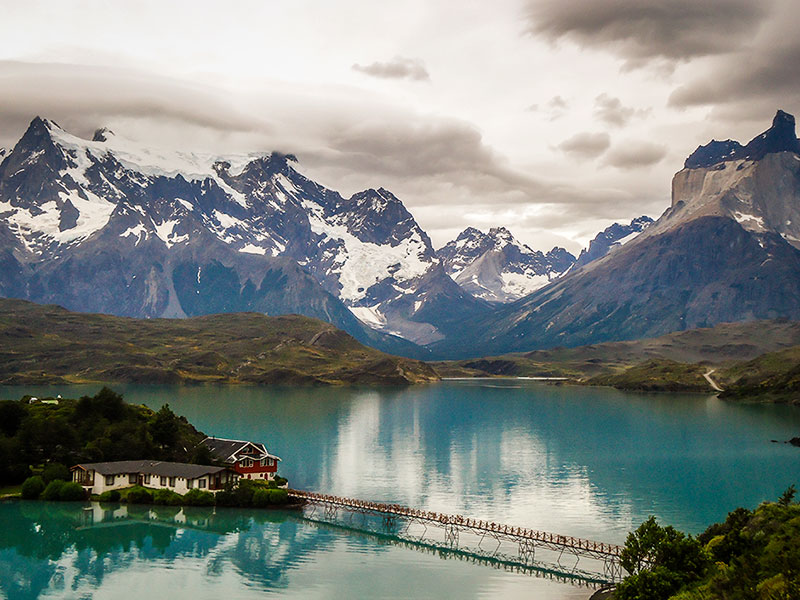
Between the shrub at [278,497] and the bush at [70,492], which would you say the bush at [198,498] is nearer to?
the shrub at [278,497]

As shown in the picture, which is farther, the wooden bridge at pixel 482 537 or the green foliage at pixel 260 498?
the green foliage at pixel 260 498

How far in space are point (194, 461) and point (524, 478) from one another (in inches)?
2069

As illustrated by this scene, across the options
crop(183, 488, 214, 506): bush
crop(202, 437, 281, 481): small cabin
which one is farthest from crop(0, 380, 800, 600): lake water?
crop(202, 437, 281, 481): small cabin

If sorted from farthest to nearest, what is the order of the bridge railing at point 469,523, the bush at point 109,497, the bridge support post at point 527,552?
the bush at point 109,497
the bridge railing at point 469,523
the bridge support post at point 527,552

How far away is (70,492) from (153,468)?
10453 millimetres

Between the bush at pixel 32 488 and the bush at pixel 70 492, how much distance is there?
2.98 meters

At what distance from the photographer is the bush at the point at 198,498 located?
104 meters

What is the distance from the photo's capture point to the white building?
107 metres

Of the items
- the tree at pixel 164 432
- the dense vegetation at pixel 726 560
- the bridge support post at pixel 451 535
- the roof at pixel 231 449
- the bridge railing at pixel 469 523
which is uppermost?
the tree at pixel 164 432

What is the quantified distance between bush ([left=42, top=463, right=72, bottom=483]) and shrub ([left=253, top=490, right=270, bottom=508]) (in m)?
26.2

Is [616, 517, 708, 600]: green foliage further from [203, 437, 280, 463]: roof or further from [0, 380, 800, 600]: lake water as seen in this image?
[203, 437, 280, 463]: roof

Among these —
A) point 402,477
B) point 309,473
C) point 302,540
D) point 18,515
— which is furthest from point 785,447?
point 18,515

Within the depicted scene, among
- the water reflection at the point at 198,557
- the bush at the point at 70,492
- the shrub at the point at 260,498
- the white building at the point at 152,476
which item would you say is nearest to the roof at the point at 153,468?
the white building at the point at 152,476

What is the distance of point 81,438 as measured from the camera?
121562 mm
